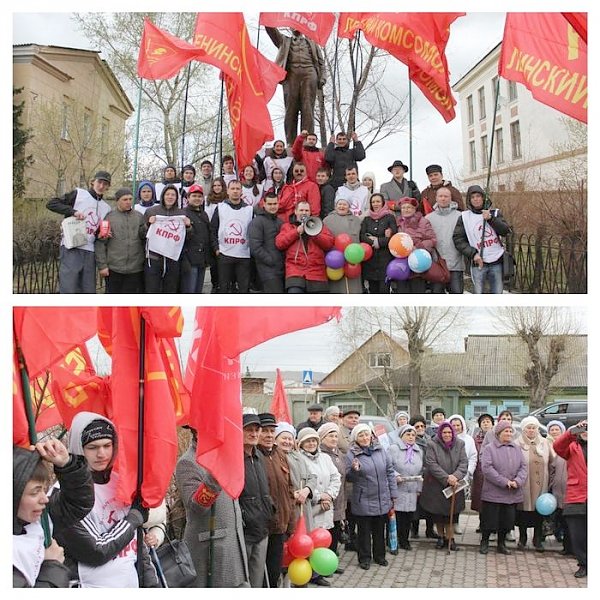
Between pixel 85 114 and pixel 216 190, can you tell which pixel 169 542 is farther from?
pixel 85 114

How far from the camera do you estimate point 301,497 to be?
6172 millimetres

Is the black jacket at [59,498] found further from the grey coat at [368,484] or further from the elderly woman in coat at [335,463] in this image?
the grey coat at [368,484]

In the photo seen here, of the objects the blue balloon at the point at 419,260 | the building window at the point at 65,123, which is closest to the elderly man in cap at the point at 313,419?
the blue balloon at the point at 419,260

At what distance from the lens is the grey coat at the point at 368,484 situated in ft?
23.2

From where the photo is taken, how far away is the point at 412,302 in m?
6.14

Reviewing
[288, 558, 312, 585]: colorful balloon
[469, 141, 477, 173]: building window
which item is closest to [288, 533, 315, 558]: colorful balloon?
[288, 558, 312, 585]: colorful balloon

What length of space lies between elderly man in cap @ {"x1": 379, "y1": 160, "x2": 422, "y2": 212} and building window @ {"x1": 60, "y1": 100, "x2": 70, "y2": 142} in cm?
436

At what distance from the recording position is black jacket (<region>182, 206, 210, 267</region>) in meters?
7.25

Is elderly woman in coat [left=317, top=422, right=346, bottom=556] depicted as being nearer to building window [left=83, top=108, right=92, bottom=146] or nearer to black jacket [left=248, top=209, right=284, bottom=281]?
black jacket [left=248, top=209, right=284, bottom=281]

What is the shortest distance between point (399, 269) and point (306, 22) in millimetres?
2780

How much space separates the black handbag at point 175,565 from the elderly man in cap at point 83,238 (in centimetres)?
278

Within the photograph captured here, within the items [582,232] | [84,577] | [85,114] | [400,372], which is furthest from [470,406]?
[84,577]

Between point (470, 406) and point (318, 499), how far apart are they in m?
6.47

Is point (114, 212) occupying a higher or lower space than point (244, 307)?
higher
